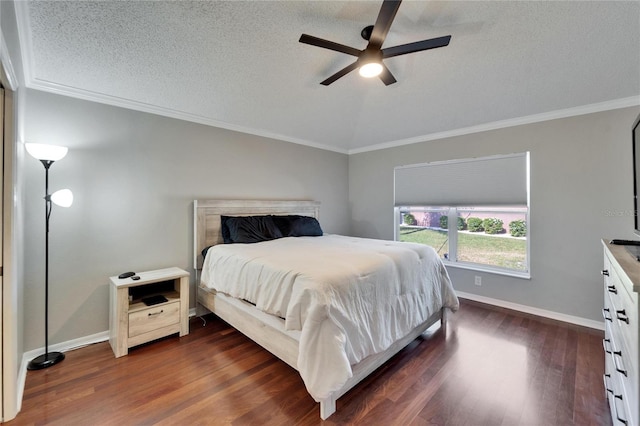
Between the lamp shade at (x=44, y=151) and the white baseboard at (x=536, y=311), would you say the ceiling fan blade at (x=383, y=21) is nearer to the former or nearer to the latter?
the lamp shade at (x=44, y=151)

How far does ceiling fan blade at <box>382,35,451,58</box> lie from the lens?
61.5 inches

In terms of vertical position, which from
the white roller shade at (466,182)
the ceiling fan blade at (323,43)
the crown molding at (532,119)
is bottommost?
the white roller shade at (466,182)

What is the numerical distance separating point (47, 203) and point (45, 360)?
1250mm

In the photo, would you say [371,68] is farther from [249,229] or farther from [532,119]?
[532,119]

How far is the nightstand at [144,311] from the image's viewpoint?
2.26 metres

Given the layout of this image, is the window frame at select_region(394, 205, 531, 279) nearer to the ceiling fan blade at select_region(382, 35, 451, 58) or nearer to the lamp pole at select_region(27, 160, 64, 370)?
the ceiling fan blade at select_region(382, 35, 451, 58)

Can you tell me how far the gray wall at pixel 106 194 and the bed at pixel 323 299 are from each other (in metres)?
0.33

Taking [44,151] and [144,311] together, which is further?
[144,311]

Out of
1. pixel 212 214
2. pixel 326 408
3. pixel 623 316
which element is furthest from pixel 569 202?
pixel 212 214

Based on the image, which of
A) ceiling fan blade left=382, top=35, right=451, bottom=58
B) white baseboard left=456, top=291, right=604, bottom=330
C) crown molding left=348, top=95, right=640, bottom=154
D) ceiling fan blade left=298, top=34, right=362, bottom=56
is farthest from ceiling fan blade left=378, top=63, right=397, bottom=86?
white baseboard left=456, top=291, right=604, bottom=330

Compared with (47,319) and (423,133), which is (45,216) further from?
(423,133)

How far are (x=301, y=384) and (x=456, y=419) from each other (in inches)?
39.1

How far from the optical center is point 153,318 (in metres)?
2.42

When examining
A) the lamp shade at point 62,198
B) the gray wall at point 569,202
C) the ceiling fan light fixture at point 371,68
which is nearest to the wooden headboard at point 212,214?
the lamp shade at point 62,198
